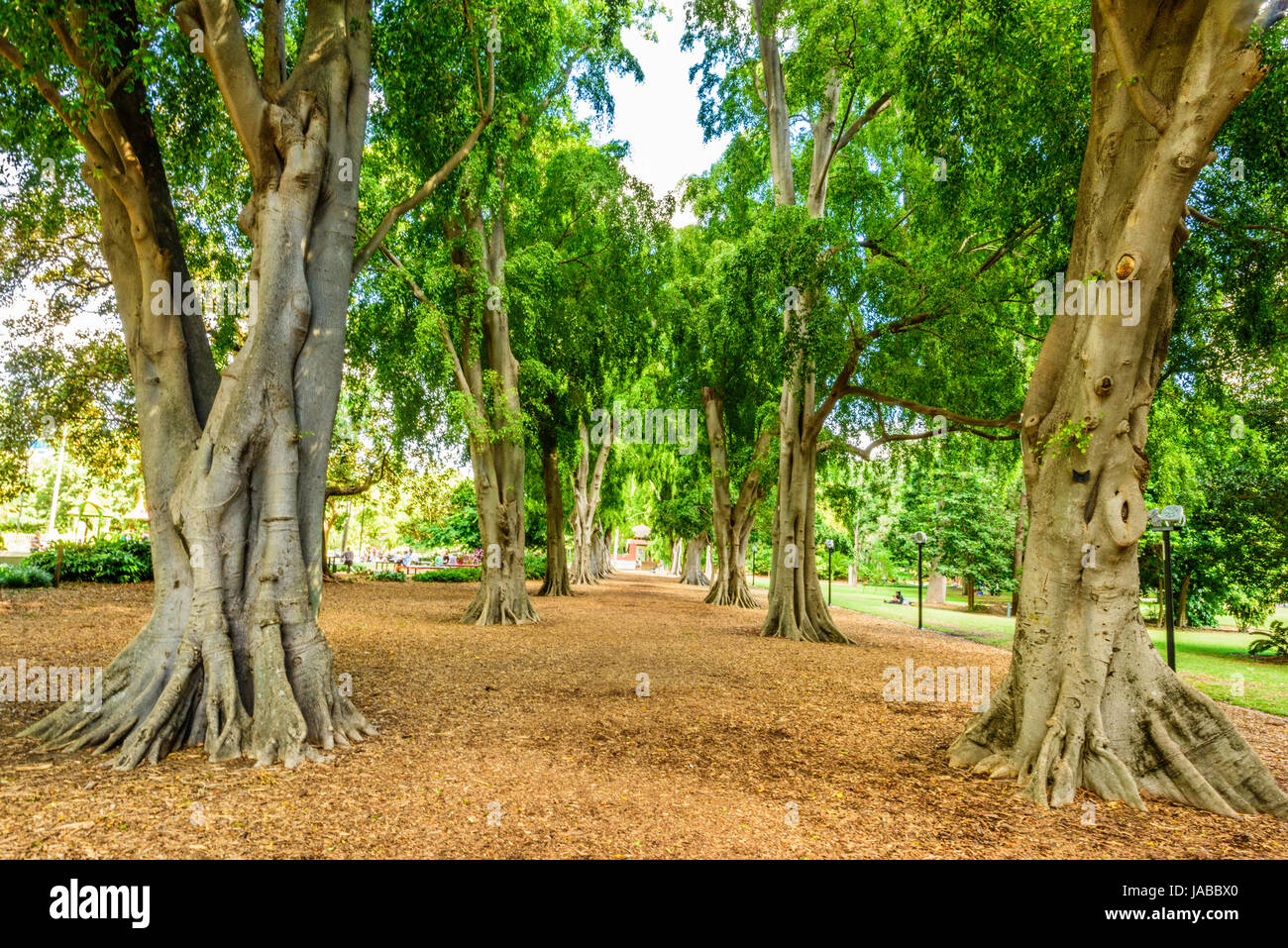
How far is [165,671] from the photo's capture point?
5.22 meters

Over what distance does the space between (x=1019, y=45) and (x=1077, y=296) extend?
12.9 feet

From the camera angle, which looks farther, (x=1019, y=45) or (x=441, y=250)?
(x=441, y=250)

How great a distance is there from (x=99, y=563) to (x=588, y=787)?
17.8 metres

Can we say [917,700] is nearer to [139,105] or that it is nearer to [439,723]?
[439,723]

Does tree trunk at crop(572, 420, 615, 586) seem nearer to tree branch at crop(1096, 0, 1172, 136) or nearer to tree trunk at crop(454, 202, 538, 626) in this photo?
tree trunk at crop(454, 202, 538, 626)

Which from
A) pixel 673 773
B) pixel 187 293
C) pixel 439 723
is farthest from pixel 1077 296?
pixel 187 293

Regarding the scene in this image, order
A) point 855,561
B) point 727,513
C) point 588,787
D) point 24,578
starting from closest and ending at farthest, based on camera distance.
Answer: point 588,787
point 24,578
point 727,513
point 855,561

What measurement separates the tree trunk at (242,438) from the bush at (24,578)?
13013 millimetres

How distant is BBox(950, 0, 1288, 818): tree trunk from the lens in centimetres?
452

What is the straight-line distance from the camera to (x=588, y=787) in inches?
179

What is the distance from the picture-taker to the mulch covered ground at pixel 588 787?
11.9ft

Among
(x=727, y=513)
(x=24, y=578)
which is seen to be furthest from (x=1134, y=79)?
(x=24, y=578)

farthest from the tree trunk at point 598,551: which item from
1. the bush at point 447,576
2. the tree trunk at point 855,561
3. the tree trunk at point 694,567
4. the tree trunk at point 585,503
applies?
the tree trunk at point 855,561

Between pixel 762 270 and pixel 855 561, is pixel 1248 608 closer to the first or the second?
pixel 762 270
